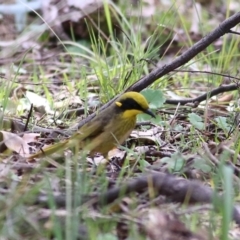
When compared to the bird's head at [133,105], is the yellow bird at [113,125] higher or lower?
lower

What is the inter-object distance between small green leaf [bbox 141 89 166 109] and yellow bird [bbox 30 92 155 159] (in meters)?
0.35

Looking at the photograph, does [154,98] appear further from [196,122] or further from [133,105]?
[133,105]

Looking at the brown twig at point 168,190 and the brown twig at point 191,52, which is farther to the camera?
the brown twig at point 191,52

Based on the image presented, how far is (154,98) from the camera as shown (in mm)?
3934

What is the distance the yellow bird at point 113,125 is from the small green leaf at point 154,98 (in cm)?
35

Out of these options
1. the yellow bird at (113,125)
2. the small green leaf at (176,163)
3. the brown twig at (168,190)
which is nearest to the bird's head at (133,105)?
the yellow bird at (113,125)

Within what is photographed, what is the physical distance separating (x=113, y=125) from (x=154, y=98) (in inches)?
19.4

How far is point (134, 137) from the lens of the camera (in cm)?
389

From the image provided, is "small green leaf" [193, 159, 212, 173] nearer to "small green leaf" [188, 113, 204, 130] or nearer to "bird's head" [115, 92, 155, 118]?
"bird's head" [115, 92, 155, 118]

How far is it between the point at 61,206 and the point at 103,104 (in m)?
1.85

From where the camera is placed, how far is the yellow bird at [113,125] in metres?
A: 3.45

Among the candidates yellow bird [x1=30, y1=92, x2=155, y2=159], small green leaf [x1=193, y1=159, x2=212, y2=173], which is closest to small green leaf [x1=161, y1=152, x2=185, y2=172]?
small green leaf [x1=193, y1=159, x2=212, y2=173]

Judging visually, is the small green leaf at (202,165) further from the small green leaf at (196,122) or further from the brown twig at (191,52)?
the brown twig at (191,52)

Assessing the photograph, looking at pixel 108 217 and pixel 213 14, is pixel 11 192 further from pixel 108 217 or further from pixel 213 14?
pixel 213 14
